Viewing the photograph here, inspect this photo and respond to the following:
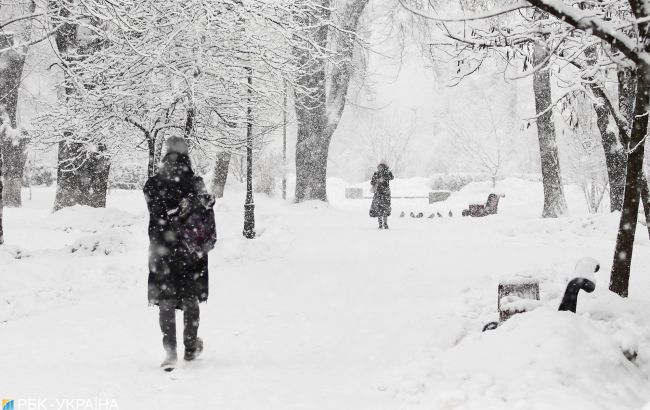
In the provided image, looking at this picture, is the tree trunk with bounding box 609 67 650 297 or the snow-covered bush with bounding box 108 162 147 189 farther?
the snow-covered bush with bounding box 108 162 147 189

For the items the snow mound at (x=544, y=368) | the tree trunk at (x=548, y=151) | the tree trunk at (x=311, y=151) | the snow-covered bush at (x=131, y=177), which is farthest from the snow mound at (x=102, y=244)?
the snow-covered bush at (x=131, y=177)

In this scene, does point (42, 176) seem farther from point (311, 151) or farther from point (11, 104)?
point (311, 151)

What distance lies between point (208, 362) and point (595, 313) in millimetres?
3578

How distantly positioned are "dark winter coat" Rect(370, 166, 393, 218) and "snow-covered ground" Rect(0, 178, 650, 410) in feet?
8.34

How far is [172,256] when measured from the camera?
476 centimetres

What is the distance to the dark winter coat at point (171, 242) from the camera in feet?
15.6

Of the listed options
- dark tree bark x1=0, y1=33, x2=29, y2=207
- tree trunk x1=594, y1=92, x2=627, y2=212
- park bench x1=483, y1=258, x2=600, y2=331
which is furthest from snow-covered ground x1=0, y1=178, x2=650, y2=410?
dark tree bark x1=0, y1=33, x2=29, y2=207

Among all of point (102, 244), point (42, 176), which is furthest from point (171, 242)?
point (42, 176)

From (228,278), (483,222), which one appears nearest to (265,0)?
(228,278)

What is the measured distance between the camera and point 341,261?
1065cm

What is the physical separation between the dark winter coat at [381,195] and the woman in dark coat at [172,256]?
1129 cm

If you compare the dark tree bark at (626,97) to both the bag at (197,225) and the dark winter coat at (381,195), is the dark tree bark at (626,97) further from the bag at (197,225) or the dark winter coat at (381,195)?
the dark winter coat at (381,195)

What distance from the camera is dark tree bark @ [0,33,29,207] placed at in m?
19.2

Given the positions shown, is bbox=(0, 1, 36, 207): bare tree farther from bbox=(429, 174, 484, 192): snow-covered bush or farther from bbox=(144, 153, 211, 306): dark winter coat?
bbox=(429, 174, 484, 192): snow-covered bush
